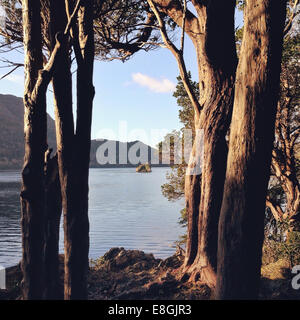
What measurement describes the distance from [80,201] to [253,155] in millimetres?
2950

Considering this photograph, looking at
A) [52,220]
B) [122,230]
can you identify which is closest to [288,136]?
[52,220]

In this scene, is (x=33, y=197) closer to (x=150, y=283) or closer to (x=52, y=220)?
(x=52, y=220)

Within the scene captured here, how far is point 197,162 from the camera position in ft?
29.0

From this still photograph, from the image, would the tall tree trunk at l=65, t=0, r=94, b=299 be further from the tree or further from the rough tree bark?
the tree

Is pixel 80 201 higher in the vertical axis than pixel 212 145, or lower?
lower

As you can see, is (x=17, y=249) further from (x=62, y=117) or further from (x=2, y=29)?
(x=62, y=117)

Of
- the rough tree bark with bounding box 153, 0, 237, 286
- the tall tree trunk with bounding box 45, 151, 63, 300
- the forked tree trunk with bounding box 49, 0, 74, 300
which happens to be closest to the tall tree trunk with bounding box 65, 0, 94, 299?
the forked tree trunk with bounding box 49, 0, 74, 300

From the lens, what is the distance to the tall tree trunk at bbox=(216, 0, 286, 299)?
4969mm

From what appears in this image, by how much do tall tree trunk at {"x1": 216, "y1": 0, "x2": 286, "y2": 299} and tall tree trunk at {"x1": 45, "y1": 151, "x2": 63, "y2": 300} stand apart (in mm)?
3465

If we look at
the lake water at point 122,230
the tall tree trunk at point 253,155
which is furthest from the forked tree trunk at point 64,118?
the lake water at point 122,230

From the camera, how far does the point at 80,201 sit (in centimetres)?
597
